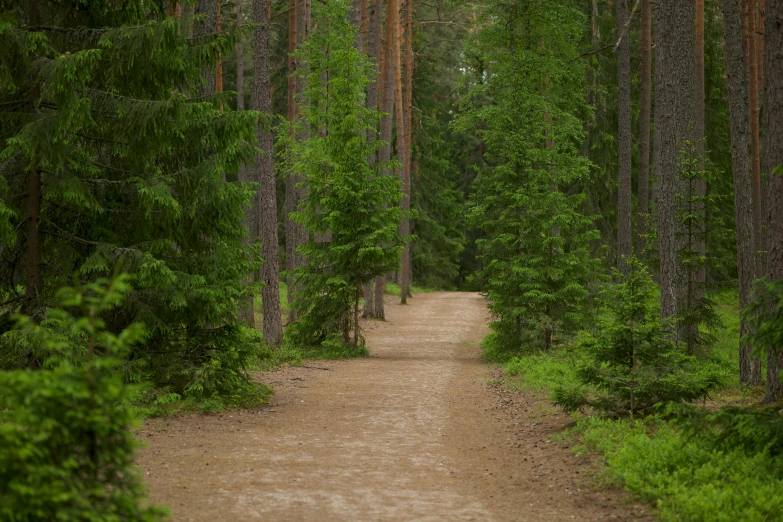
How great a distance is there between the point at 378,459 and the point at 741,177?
9076 millimetres

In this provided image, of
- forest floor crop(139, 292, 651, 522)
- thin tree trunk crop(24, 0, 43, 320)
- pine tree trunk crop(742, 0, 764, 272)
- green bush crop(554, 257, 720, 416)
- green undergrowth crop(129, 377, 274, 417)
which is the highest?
pine tree trunk crop(742, 0, 764, 272)

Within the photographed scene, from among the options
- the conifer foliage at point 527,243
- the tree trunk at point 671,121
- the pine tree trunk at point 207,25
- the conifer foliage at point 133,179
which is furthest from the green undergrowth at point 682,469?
the pine tree trunk at point 207,25

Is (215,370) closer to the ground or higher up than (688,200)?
closer to the ground

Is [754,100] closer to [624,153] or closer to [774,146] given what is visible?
[624,153]

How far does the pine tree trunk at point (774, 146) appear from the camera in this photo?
339 inches

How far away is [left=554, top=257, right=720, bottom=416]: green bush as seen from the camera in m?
9.59

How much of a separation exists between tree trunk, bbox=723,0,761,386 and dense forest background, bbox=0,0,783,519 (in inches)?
1.6

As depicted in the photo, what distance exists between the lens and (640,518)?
21.5 feet

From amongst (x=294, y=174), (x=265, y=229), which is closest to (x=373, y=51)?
(x=294, y=174)

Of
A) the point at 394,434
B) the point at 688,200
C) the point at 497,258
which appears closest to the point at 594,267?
the point at 497,258

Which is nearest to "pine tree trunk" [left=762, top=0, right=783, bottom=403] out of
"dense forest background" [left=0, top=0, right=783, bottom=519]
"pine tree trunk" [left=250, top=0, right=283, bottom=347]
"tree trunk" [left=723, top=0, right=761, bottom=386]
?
"dense forest background" [left=0, top=0, right=783, bottom=519]

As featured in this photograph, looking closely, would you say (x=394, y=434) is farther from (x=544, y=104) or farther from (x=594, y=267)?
(x=544, y=104)

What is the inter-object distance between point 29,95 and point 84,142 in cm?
94

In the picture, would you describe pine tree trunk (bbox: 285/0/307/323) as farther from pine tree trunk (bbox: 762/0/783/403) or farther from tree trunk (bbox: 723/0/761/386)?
pine tree trunk (bbox: 762/0/783/403)
